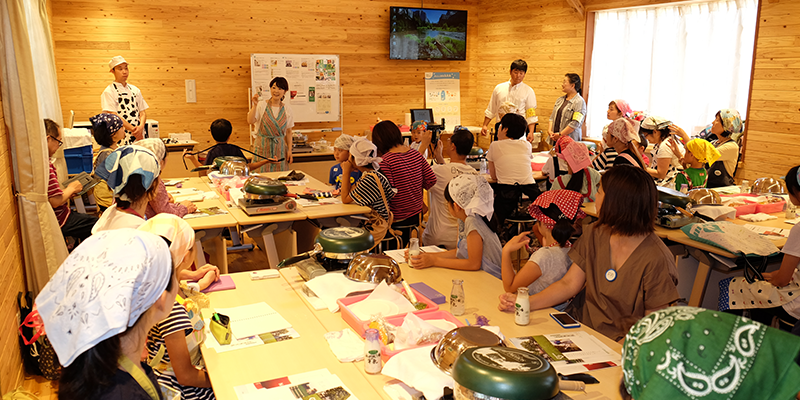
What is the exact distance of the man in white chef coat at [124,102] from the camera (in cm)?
669

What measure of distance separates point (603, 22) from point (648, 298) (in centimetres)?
646

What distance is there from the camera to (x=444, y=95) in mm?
9984

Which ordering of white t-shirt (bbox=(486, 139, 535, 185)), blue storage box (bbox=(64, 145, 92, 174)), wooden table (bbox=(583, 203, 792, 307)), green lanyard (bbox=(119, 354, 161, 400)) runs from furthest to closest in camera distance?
1. blue storage box (bbox=(64, 145, 92, 174))
2. white t-shirt (bbox=(486, 139, 535, 185))
3. wooden table (bbox=(583, 203, 792, 307))
4. green lanyard (bbox=(119, 354, 161, 400))

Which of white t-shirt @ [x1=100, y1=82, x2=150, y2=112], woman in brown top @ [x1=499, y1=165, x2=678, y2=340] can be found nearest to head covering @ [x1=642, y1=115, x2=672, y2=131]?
woman in brown top @ [x1=499, y1=165, x2=678, y2=340]

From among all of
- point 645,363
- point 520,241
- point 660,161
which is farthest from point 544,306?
point 660,161

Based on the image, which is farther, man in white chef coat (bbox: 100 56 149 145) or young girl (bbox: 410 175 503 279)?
man in white chef coat (bbox: 100 56 149 145)

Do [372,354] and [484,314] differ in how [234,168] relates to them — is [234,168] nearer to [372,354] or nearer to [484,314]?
[484,314]

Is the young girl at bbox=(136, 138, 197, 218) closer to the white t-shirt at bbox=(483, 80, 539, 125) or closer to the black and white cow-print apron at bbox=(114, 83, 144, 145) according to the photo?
the black and white cow-print apron at bbox=(114, 83, 144, 145)

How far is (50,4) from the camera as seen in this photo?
7.21 m

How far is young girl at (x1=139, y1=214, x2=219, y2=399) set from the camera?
1991 millimetres

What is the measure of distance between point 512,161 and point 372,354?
360 cm

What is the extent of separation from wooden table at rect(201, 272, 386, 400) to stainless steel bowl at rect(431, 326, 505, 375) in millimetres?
222

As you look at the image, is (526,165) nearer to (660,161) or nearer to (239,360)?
(660,161)

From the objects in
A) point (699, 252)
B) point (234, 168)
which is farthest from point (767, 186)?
point (234, 168)
